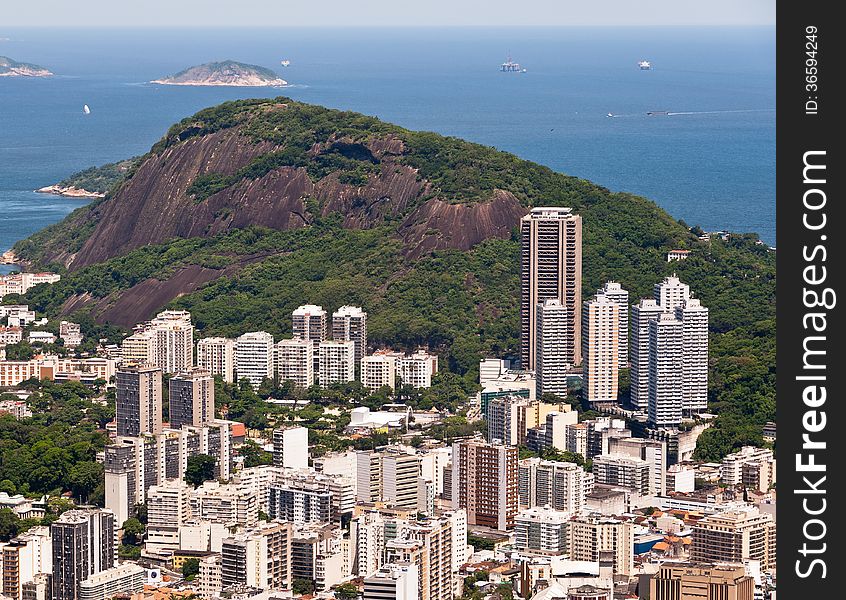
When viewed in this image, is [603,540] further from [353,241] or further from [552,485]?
[353,241]

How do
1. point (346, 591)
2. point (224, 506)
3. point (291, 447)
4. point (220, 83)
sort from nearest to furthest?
point (346, 591) → point (224, 506) → point (291, 447) → point (220, 83)

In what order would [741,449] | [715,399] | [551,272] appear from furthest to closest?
[551,272] → [715,399] → [741,449]

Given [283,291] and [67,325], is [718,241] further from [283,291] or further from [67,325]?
[67,325]

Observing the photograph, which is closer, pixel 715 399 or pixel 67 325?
pixel 715 399

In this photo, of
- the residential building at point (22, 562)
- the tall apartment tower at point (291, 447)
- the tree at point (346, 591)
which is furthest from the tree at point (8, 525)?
the tree at point (346, 591)

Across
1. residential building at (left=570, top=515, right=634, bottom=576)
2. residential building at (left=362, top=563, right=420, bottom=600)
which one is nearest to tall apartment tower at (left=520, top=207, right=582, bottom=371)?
residential building at (left=570, top=515, right=634, bottom=576)

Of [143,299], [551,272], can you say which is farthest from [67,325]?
[551,272]

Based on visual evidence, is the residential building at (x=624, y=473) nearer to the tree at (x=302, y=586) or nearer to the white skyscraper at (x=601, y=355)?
the white skyscraper at (x=601, y=355)

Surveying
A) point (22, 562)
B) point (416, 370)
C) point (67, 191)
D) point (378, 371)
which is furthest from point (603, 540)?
point (67, 191)
